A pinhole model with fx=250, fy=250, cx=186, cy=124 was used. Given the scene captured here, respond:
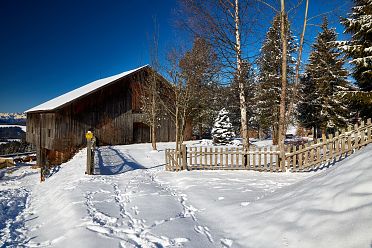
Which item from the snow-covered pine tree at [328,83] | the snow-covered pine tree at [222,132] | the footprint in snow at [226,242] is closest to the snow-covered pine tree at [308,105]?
the snow-covered pine tree at [328,83]

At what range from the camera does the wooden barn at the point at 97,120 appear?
22141mm

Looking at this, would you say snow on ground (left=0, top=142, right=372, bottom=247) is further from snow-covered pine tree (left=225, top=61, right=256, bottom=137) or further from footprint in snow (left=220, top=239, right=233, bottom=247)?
snow-covered pine tree (left=225, top=61, right=256, bottom=137)

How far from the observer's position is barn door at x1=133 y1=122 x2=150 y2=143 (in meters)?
26.4

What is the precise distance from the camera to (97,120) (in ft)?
78.0

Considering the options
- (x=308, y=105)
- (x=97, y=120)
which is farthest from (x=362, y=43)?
(x=97, y=120)

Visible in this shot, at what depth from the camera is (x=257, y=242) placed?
11.1 ft

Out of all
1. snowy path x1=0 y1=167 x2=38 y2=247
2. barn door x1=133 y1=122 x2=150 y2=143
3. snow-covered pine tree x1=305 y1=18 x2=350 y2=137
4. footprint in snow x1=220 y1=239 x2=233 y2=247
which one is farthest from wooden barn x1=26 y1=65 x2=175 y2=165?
footprint in snow x1=220 y1=239 x2=233 y2=247

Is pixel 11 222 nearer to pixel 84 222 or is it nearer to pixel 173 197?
pixel 84 222

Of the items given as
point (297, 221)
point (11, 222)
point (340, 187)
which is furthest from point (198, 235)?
point (11, 222)

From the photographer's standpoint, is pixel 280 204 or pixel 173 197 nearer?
pixel 280 204

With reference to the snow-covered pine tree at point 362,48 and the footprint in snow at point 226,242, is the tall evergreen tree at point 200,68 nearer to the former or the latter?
the snow-covered pine tree at point 362,48

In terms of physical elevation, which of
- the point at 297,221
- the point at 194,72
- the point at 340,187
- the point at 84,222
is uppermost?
the point at 194,72

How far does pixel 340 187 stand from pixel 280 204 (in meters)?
1.02

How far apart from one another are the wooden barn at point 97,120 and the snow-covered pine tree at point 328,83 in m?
15.0
